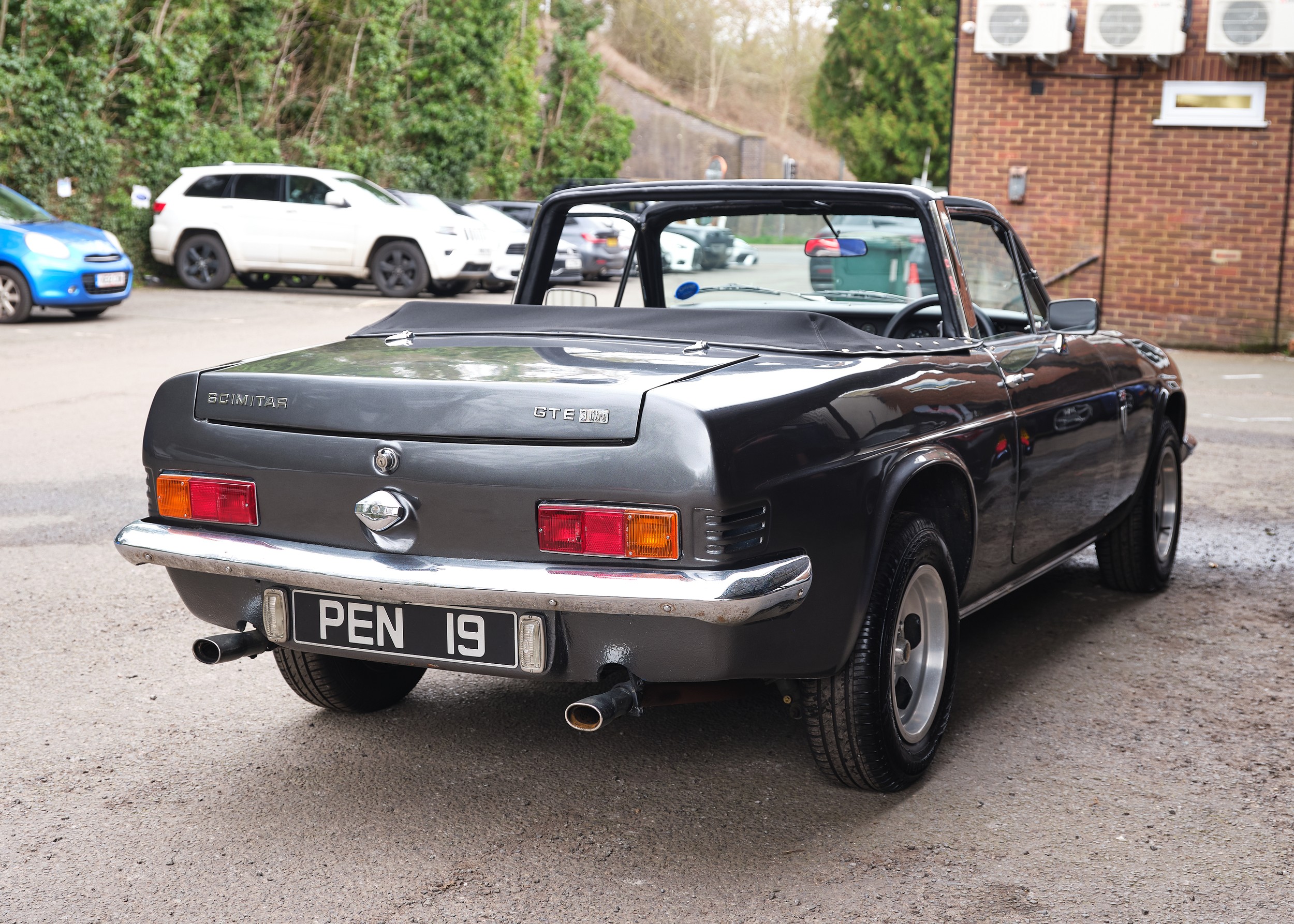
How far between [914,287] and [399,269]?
16225 mm

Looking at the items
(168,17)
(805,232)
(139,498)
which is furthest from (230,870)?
(168,17)

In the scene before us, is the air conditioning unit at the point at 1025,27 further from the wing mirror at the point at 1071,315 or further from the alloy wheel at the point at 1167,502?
the wing mirror at the point at 1071,315

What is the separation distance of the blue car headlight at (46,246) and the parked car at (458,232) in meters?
5.95

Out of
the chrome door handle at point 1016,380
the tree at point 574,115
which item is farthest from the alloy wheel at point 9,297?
the tree at point 574,115

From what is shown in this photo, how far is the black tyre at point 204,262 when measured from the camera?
66.8 feet

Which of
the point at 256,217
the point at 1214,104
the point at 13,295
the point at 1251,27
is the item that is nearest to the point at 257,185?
the point at 256,217

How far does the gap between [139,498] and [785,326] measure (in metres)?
4.31

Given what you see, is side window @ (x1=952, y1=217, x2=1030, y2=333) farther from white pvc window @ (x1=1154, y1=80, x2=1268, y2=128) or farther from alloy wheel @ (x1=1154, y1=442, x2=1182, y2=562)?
white pvc window @ (x1=1154, y1=80, x2=1268, y2=128)

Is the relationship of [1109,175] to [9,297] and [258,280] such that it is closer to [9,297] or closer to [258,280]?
[9,297]

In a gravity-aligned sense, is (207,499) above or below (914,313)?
below

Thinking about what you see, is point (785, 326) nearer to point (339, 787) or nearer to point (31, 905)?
point (339, 787)

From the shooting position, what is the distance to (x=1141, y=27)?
48.0 feet

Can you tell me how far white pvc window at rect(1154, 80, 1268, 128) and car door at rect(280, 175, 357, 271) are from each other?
11005mm

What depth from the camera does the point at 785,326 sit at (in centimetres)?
348
